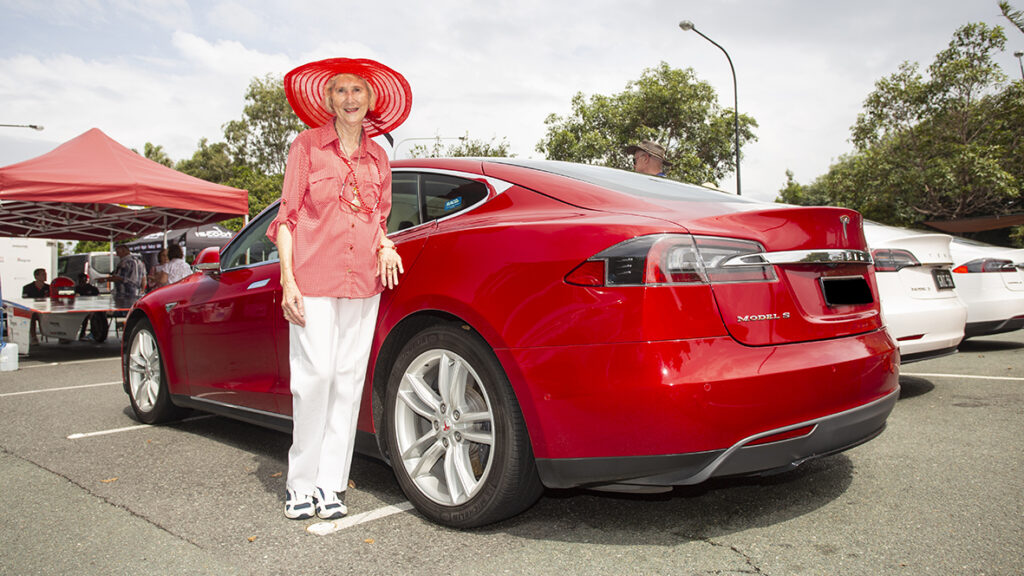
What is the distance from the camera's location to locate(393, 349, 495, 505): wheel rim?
8.48 feet

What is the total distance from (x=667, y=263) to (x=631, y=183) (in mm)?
846

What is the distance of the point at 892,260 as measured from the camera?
486cm

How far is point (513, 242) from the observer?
8.09 feet

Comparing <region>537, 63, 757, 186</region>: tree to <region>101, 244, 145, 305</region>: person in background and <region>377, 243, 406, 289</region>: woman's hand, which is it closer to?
<region>101, 244, 145, 305</region>: person in background

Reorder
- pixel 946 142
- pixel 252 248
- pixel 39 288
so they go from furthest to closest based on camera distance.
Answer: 1. pixel 946 142
2. pixel 39 288
3. pixel 252 248

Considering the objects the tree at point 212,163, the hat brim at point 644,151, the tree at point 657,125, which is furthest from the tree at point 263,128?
the hat brim at point 644,151

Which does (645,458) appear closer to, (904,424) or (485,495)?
(485,495)

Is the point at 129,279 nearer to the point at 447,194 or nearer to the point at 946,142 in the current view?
the point at 447,194

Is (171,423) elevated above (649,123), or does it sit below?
below

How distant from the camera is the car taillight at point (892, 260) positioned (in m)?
4.82

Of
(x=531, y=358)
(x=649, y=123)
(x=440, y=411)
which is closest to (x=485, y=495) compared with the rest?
(x=440, y=411)

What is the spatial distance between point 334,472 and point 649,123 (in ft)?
93.1

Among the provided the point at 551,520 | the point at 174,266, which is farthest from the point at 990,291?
the point at 174,266

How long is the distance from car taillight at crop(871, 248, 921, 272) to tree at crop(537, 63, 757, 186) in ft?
79.1
